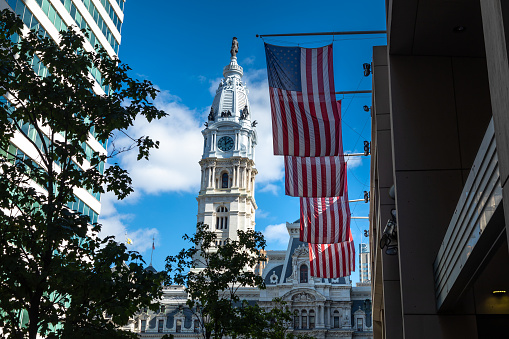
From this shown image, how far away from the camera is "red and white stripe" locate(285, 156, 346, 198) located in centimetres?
2539

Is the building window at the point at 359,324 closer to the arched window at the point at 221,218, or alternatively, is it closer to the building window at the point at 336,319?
the building window at the point at 336,319

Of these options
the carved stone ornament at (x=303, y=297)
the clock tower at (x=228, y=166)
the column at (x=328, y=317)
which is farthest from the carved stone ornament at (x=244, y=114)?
the column at (x=328, y=317)

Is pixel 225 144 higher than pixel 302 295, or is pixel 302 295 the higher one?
pixel 225 144

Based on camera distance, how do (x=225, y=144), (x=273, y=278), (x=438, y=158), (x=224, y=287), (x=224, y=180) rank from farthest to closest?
1. (x=225, y=144)
2. (x=224, y=180)
3. (x=273, y=278)
4. (x=224, y=287)
5. (x=438, y=158)

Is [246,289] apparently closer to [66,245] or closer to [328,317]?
[328,317]

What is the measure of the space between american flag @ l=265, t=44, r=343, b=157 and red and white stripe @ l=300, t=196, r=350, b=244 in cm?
1010

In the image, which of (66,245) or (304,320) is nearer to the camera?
(66,245)

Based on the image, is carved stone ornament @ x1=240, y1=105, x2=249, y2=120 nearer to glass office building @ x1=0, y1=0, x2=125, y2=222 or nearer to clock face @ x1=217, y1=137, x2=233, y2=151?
clock face @ x1=217, y1=137, x2=233, y2=151

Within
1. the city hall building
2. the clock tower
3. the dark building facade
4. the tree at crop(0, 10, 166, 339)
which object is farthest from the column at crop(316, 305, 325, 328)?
the tree at crop(0, 10, 166, 339)

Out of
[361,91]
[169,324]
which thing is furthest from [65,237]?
[169,324]

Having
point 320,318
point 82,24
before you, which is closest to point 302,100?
point 82,24

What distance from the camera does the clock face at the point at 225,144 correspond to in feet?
382

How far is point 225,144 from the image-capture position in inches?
4601

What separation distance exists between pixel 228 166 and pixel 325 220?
281 ft
